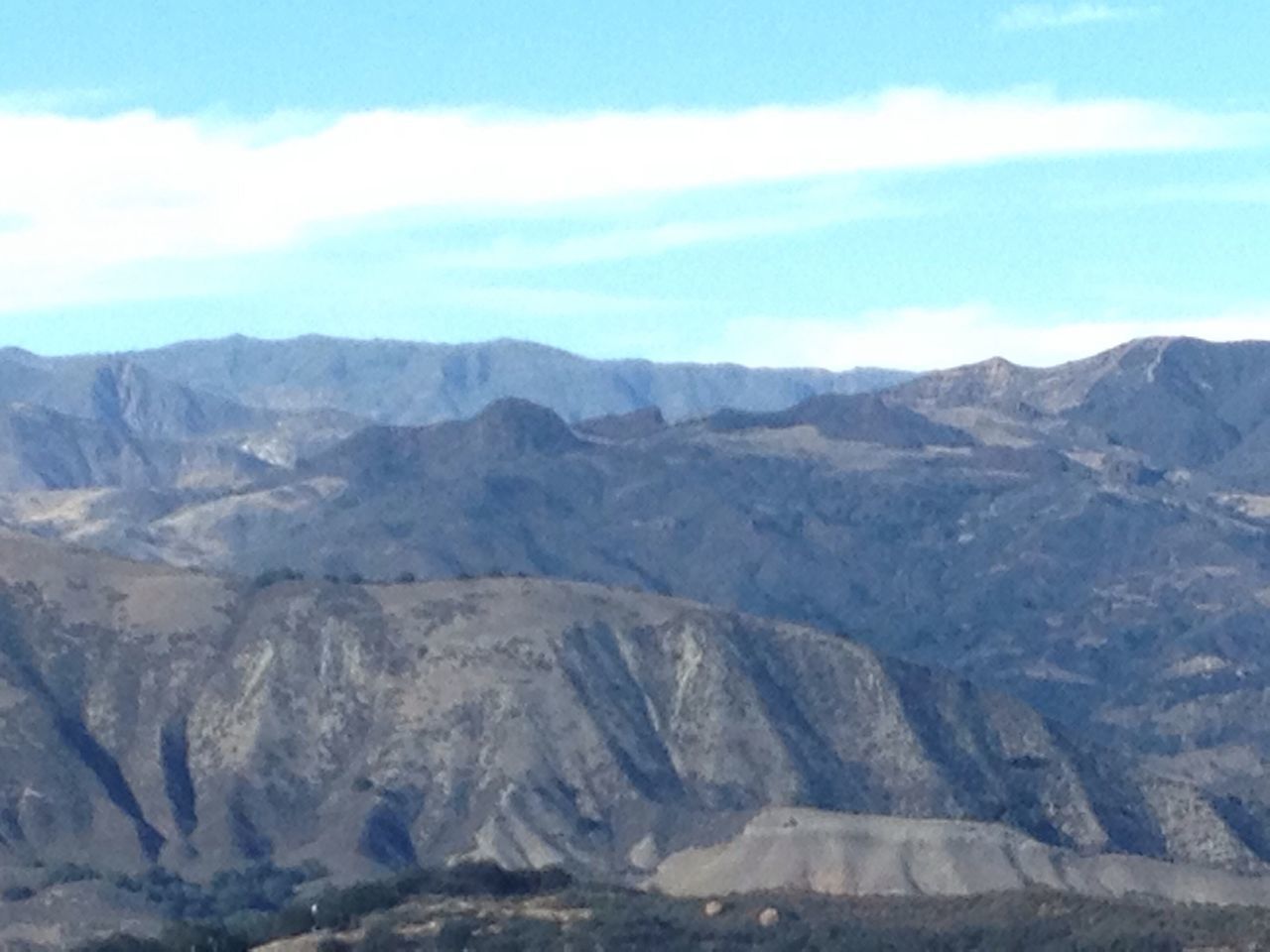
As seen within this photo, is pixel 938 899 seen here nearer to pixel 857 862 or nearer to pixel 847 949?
pixel 847 949

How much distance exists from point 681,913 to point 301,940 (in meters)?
17.2

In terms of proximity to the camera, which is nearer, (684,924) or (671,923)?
(671,923)

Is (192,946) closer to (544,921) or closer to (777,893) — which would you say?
(544,921)

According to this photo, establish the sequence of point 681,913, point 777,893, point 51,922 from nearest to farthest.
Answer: point 681,913 → point 777,893 → point 51,922

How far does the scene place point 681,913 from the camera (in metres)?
143

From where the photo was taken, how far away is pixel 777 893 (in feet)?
511

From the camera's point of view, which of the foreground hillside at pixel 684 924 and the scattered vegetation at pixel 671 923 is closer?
the foreground hillside at pixel 684 924

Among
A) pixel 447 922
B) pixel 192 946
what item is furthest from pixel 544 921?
pixel 192 946

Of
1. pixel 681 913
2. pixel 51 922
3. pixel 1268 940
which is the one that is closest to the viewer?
pixel 1268 940

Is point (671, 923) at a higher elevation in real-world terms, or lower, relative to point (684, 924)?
higher

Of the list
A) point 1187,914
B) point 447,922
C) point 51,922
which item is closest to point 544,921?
point 447,922

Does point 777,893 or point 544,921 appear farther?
point 777,893

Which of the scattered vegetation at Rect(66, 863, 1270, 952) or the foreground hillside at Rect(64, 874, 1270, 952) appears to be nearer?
the foreground hillside at Rect(64, 874, 1270, 952)

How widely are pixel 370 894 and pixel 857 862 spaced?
57.5m
